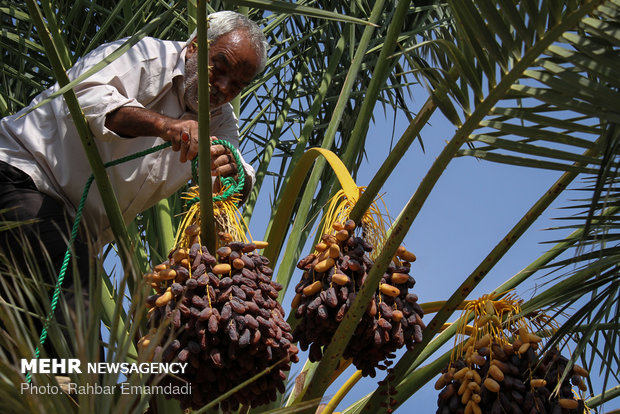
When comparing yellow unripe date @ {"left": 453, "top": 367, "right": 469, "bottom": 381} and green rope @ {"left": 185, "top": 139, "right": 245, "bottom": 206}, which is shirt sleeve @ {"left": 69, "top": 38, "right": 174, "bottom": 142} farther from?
yellow unripe date @ {"left": 453, "top": 367, "right": 469, "bottom": 381}

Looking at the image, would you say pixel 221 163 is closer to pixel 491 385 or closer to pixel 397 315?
pixel 397 315

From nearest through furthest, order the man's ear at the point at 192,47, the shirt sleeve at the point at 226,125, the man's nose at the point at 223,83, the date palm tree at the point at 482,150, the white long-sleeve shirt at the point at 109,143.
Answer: the date palm tree at the point at 482,150 → the white long-sleeve shirt at the point at 109,143 → the man's nose at the point at 223,83 → the man's ear at the point at 192,47 → the shirt sleeve at the point at 226,125

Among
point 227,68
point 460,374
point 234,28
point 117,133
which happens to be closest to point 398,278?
point 460,374

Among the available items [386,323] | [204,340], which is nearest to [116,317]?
[204,340]

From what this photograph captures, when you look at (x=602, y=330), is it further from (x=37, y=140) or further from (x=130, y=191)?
(x=37, y=140)

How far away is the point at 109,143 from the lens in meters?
2.43

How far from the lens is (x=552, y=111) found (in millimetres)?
1772

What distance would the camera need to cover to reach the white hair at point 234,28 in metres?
2.54

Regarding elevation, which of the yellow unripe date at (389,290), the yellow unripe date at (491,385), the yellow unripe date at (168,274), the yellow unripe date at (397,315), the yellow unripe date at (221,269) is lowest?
the yellow unripe date at (491,385)

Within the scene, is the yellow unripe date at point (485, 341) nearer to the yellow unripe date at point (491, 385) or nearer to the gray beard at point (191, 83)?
the yellow unripe date at point (491, 385)

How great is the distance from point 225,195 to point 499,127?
73 centimetres

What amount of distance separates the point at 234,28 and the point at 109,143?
0.53 meters

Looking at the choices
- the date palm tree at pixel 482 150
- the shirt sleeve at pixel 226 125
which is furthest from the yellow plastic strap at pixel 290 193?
the shirt sleeve at pixel 226 125

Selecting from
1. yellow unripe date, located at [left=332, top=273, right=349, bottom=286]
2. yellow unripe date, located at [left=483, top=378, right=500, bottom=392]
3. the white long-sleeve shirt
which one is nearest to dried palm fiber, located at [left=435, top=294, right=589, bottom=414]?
yellow unripe date, located at [left=483, top=378, right=500, bottom=392]
